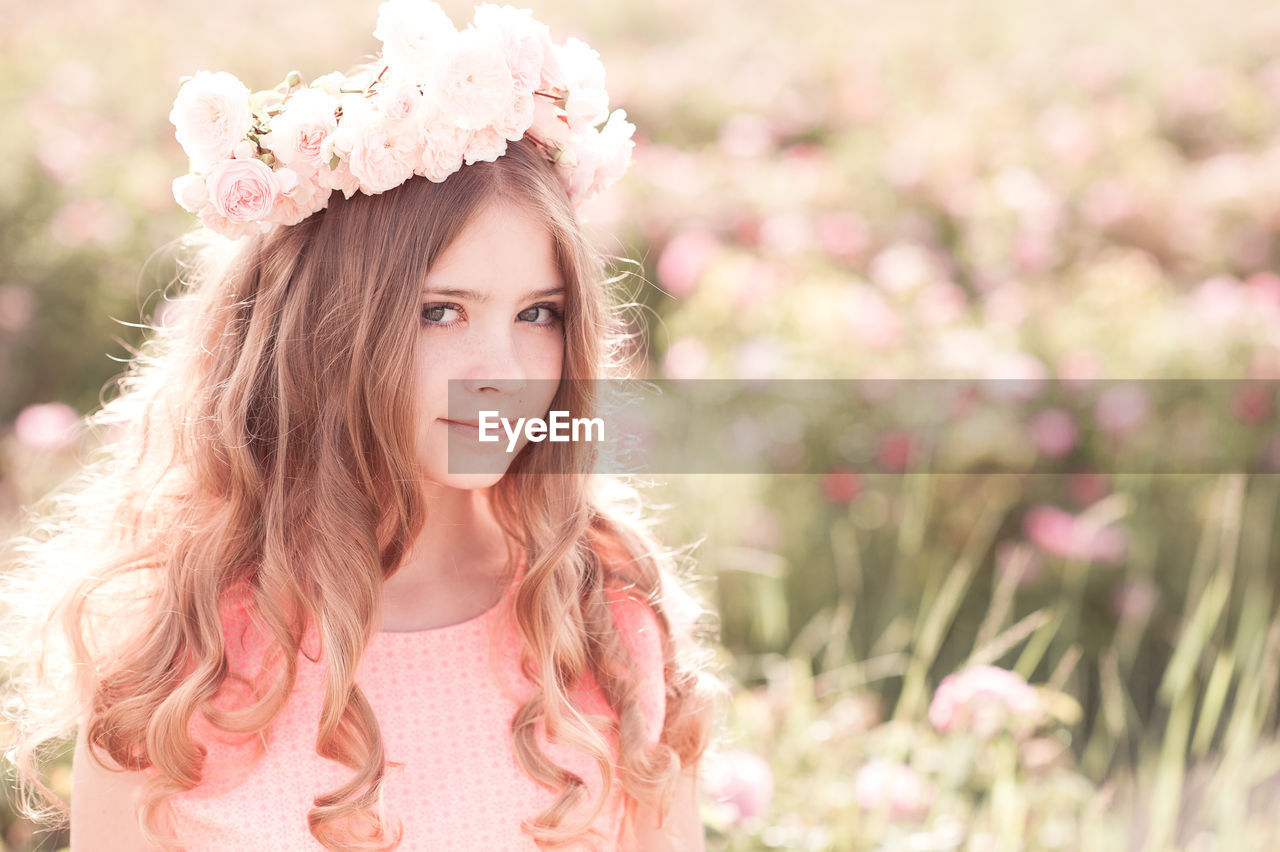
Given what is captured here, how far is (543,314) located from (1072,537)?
92.2 inches

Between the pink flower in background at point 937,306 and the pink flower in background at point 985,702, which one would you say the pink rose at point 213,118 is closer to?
the pink flower in background at point 985,702

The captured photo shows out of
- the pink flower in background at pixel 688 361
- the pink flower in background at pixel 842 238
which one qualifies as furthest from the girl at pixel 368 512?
the pink flower in background at pixel 842 238

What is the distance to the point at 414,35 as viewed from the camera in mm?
1438

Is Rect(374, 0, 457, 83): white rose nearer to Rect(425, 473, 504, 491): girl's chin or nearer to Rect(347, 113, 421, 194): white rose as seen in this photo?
Rect(347, 113, 421, 194): white rose

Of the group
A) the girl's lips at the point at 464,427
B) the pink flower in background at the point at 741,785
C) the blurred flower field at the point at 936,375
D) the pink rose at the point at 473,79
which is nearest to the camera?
the pink rose at the point at 473,79

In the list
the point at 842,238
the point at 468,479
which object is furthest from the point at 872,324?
the point at 468,479

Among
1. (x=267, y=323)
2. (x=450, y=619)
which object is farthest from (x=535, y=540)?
(x=267, y=323)

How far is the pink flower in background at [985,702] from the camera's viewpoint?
90.0 inches

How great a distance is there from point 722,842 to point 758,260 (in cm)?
279

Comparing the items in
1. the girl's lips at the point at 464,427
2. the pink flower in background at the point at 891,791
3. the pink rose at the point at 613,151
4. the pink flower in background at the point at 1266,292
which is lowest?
the pink flower in background at the point at 891,791

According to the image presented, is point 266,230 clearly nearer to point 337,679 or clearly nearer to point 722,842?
point 337,679

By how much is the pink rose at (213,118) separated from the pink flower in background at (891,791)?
1716 mm

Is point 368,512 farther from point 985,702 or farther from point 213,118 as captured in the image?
point 985,702

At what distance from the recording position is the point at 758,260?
15.5ft
